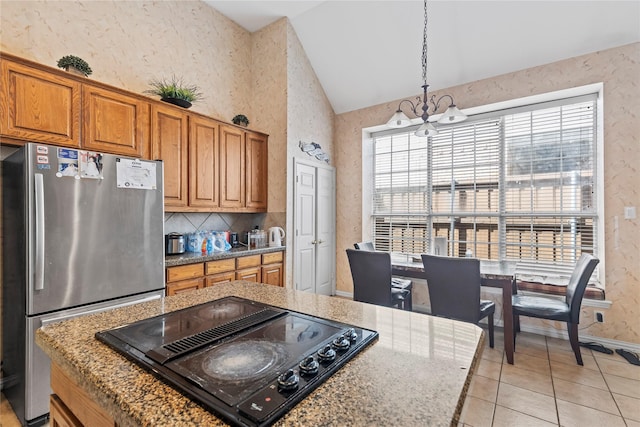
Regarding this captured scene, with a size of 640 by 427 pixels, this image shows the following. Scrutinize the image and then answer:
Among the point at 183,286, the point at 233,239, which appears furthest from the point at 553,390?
the point at 233,239

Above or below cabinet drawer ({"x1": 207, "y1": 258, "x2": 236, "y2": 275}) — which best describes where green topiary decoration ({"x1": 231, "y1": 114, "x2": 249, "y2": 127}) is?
above

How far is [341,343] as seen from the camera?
85 cm

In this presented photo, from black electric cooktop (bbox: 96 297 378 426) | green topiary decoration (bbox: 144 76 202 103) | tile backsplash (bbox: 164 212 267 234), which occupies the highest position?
green topiary decoration (bbox: 144 76 202 103)

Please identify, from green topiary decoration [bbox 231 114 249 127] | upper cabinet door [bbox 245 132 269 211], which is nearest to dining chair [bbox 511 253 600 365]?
upper cabinet door [bbox 245 132 269 211]

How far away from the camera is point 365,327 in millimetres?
1051

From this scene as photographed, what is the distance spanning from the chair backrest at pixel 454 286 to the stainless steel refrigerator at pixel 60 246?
236 cm

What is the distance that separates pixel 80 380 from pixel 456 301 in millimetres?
2622

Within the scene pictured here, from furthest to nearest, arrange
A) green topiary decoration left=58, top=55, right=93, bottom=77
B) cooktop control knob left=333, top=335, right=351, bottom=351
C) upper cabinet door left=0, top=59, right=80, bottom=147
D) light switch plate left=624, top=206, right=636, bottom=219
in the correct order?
light switch plate left=624, top=206, right=636, bottom=219 < green topiary decoration left=58, top=55, right=93, bottom=77 < upper cabinet door left=0, top=59, right=80, bottom=147 < cooktop control knob left=333, top=335, right=351, bottom=351

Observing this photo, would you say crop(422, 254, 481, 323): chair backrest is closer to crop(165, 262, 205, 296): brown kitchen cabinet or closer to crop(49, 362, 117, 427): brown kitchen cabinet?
crop(165, 262, 205, 296): brown kitchen cabinet

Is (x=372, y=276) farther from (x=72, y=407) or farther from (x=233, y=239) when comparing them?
(x=72, y=407)

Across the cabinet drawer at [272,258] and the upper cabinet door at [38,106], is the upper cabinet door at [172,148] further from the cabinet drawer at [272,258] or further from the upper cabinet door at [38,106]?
the cabinet drawer at [272,258]

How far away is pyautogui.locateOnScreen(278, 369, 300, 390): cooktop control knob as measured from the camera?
0.64 metres

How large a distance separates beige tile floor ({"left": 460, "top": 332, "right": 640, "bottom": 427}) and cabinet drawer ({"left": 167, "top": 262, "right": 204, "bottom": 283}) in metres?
2.28

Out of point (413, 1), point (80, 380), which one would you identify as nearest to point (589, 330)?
point (413, 1)
